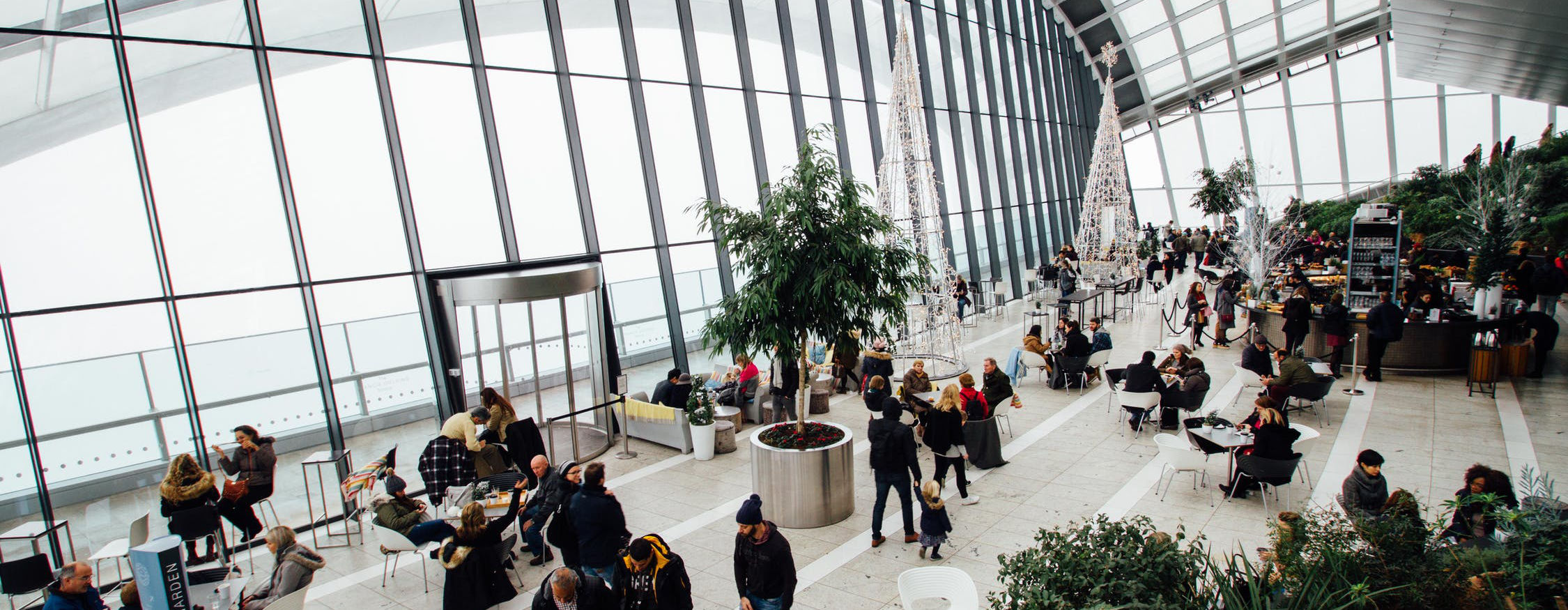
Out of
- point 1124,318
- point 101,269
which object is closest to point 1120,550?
point 101,269

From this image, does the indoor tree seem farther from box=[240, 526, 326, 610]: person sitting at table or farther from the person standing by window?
the person standing by window

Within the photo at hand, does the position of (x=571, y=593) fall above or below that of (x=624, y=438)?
above

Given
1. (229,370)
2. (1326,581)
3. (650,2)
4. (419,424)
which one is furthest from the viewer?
(650,2)

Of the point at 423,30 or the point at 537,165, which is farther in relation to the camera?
the point at 537,165

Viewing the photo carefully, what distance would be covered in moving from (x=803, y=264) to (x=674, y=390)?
3836mm

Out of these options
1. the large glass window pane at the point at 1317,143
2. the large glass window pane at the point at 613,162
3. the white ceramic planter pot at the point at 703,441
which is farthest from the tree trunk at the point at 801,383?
the large glass window pane at the point at 1317,143

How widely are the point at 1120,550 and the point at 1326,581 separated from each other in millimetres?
927

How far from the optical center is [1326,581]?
377cm

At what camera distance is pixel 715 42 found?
42.5 feet

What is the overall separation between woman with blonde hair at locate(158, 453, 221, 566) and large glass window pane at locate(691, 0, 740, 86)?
8.60 m

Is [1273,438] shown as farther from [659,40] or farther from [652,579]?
[659,40]

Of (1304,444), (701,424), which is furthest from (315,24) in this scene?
(1304,444)

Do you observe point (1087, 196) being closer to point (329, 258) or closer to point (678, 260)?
point (678, 260)

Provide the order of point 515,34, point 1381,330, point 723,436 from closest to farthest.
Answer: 1. point 723,436
2. point 515,34
3. point 1381,330
